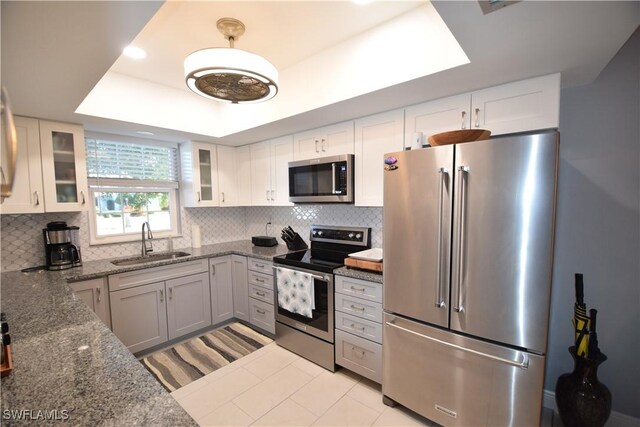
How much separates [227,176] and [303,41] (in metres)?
2.05

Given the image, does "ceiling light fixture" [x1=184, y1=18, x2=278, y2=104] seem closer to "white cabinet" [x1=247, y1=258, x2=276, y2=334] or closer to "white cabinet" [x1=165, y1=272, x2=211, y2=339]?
"white cabinet" [x1=247, y1=258, x2=276, y2=334]

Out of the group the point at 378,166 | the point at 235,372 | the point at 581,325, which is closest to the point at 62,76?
the point at 378,166

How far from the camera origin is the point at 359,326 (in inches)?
86.0

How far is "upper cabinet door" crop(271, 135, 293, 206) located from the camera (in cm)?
308

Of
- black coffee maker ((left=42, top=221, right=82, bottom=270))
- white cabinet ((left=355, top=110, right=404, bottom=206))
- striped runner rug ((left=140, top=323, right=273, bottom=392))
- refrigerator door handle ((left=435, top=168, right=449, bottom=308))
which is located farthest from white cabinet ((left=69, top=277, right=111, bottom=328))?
refrigerator door handle ((left=435, top=168, right=449, bottom=308))

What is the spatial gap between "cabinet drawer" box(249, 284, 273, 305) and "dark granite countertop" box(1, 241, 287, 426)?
158 cm

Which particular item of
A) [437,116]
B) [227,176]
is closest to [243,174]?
Result: [227,176]

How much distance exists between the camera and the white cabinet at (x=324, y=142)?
8.38 feet

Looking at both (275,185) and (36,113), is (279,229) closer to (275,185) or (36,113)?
(275,185)

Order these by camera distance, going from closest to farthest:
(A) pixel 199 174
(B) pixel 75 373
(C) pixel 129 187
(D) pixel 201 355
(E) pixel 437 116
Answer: (B) pixel 75 373, (E) pixel 437 116, (D) pixel 201 355, (C) pixel 129 187, (A) pixel 199 174

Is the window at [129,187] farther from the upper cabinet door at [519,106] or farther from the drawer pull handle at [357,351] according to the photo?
the upper cabinet door at [519,106]

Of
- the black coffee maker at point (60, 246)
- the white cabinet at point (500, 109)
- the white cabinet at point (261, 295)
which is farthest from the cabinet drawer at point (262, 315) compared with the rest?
the white cabinet at point (500, 109)

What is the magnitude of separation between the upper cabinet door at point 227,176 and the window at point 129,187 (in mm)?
539

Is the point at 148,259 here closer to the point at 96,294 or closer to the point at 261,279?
the point at 96,294
